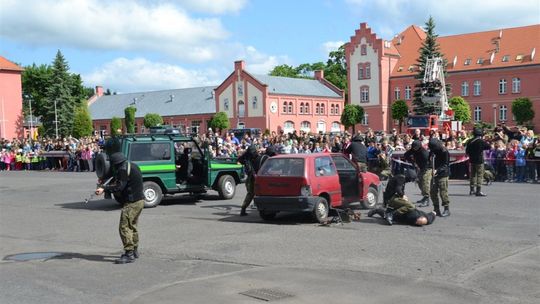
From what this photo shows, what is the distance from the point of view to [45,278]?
840cm

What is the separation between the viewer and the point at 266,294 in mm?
7203

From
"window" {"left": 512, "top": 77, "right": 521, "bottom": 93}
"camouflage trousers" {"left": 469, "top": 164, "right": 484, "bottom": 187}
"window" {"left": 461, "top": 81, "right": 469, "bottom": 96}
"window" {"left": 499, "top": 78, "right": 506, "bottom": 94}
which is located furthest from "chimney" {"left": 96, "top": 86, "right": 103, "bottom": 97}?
"camouflage trousers" {"left": 469, "top": 164, "right": 484, "bottom": 187}

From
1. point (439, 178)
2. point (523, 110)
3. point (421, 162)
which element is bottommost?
point (439, 178)

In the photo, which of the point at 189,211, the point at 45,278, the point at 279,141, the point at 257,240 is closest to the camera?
the point at 45,278

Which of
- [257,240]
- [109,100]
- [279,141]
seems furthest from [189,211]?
[109,100]

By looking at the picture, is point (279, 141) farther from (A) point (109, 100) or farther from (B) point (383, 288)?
(A) point (109, 100)

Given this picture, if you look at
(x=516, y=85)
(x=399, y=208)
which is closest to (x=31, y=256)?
(x=399, y=208)

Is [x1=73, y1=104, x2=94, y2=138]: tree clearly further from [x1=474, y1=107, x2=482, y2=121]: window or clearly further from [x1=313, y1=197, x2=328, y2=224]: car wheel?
[x1=313, y1=197, x2=328, y2=224]: car wheel

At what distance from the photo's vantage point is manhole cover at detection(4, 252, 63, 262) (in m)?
9.91

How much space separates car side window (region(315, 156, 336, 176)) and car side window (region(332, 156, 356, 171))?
0.42 meters

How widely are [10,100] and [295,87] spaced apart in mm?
40956

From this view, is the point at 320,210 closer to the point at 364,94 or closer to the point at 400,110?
the point at 400,110

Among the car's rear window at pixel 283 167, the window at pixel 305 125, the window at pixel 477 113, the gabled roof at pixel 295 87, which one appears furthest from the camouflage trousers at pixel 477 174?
the window at pixel 305 125

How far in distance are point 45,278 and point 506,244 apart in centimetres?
728
